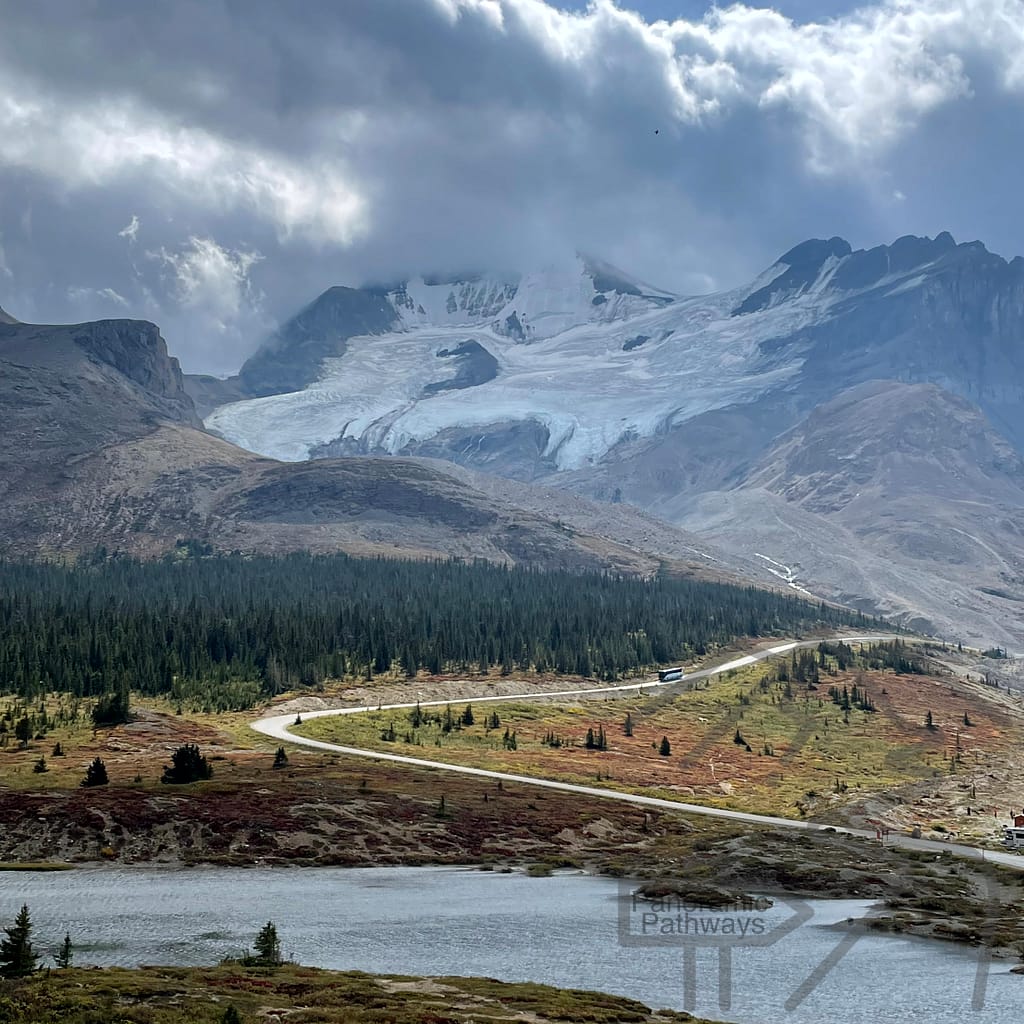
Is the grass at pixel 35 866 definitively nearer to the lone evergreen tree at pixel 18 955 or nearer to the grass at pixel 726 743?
the lone evergreen tree at pixel 18 955

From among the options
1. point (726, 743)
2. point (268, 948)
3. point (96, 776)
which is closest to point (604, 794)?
point (96, 776)

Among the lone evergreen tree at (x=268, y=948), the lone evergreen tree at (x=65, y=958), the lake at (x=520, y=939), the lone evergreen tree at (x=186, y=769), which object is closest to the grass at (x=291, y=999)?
the lone evergreen tree at (x=268, y=948)

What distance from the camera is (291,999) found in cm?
4475

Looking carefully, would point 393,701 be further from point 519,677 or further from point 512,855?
point 512,855

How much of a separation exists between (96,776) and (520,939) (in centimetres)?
4668

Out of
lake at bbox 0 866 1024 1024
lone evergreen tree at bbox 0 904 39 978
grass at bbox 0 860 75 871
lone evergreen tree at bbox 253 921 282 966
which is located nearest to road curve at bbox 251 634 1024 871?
lake at bbox 0 866 1024 1024

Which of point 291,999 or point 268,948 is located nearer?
point 291,999

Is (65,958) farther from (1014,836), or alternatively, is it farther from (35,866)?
(1014,836)

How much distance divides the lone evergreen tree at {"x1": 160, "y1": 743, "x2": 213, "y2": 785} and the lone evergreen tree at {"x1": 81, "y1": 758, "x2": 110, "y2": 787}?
194 inches

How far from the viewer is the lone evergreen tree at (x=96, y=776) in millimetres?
92062

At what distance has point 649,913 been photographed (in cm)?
6706

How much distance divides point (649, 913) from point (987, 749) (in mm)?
112903

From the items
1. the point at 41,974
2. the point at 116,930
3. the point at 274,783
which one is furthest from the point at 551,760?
the point at 41,974

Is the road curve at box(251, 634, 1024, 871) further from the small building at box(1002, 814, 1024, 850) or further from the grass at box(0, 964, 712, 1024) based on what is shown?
the grass at box(0, 964, 712, 1024)
